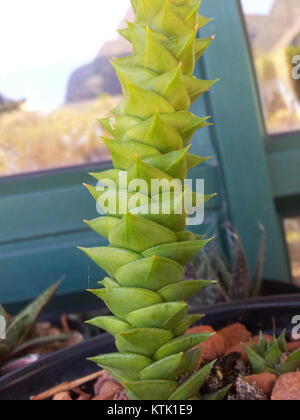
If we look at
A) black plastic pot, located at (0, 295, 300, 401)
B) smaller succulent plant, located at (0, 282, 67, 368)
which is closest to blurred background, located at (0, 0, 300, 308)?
smaller succulent plant, located at (0, 282, 67, 368)

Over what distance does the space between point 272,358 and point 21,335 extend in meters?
0.38

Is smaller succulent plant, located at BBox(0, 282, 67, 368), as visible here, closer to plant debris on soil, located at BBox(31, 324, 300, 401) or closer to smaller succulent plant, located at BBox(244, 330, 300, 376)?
plant debris on soil, located at BBox(31, 324, 300, 401)

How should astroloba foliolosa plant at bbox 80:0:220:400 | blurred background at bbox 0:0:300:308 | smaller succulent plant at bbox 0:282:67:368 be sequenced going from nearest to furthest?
astroloba foliolosa plant at bbox 80:0:220:400
smaller succulent plant at bbox 0:282:67:368
blurred background at bbox 0:0:300:308

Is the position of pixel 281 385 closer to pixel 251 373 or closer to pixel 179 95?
pixel 251 373

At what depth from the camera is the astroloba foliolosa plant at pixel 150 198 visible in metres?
0.29

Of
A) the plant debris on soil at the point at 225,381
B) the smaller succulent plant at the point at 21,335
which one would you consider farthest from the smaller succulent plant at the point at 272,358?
the smaller succulent plant at the point at 21,335

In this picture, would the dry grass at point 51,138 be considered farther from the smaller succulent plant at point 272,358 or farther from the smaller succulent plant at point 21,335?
the smaller succulent plant at point 272,358

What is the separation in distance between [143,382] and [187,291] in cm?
8

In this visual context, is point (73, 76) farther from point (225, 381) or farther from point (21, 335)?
point (225, 381)

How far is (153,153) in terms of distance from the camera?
0.98 ft

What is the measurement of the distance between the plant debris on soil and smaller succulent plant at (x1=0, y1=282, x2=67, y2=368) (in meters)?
0.18

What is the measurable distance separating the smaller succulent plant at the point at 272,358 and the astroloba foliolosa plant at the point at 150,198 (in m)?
0.13

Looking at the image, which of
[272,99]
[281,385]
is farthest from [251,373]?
[272,99]

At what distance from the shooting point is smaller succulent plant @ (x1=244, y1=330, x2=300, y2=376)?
0.41 metres
